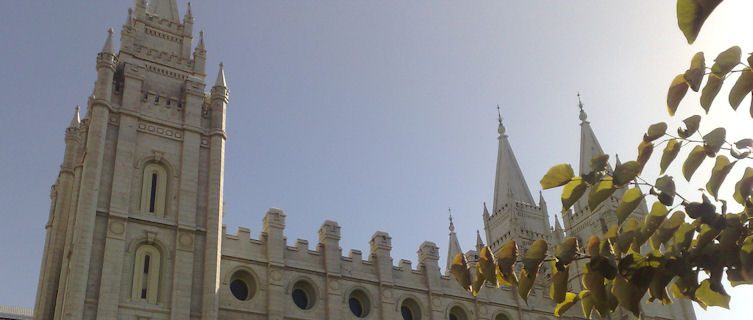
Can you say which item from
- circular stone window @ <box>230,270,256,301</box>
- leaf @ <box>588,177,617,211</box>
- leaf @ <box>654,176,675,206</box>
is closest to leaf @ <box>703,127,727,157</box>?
leaf @ <box>654,176,675,206</box>

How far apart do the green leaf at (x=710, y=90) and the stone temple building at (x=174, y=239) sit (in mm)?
20246

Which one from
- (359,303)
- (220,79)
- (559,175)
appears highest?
(220,79)

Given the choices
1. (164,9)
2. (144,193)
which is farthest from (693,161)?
(164,9)

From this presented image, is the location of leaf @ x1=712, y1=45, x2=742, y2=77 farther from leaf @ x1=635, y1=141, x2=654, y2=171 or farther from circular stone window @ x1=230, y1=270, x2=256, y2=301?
circular stone window @ x1=230, y1=270, x2=256, y2=301

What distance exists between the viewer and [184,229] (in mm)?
23703

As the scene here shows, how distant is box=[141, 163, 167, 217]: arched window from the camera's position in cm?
2391

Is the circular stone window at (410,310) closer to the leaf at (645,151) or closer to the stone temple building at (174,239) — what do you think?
the stone temple building at (174,239)

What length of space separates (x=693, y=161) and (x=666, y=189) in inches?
12.7

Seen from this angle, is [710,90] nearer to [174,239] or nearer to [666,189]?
[666,189]

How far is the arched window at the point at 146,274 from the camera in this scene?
22188 millimetres

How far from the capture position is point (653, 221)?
4062 millimetres

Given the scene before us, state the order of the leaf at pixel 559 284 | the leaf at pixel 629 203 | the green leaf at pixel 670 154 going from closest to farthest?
the leaf at pixel 629 203, the green leaf at pixel 670 154, the leaf at pixel 559 284

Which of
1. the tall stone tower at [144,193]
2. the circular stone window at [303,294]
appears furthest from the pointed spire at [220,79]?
the circular stone window at [303,294]

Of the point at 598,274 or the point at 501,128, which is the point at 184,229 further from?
the point at 501,128
